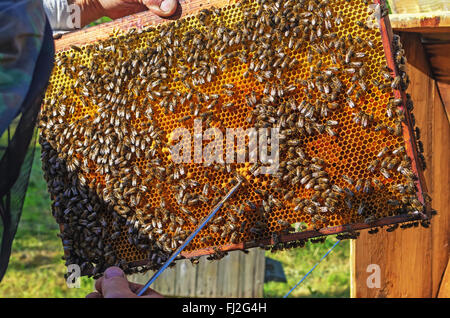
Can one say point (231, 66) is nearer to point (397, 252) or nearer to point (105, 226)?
point (105, 226)

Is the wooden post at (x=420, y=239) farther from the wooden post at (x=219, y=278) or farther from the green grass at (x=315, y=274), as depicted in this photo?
the green grass at (x=315, y=274)

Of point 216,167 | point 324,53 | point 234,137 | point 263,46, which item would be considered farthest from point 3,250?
point 324,53

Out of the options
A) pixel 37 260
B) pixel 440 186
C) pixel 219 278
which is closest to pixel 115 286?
pixel 440 186

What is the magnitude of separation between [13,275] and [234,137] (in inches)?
292

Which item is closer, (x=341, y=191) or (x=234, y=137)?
(x=341, y=191)

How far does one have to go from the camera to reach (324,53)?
127 inches

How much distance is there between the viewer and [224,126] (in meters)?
3.49

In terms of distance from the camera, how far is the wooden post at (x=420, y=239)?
4.43 m

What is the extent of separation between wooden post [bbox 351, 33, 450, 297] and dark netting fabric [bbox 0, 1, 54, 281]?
3.34 meters
